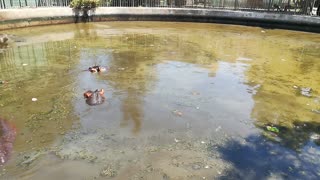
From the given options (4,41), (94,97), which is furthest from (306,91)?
(4,41)

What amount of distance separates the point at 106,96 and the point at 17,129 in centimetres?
249

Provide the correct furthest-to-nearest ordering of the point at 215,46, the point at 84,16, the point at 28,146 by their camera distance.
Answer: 1. the point at 84,16
2. the point at 215,46
3. the point at 28,146

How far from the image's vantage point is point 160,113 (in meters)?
7.77

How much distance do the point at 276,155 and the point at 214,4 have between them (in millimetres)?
17638

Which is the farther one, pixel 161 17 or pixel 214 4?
pixel 214 4

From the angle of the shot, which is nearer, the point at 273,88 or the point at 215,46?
the point at 273,88

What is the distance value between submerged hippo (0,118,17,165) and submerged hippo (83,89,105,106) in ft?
6.26

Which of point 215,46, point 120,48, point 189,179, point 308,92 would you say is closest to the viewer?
point 189,179

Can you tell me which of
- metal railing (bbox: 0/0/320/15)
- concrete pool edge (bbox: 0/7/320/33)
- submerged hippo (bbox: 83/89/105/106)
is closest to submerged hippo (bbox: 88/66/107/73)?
submerged hippo (bbox: 83/89/105/106)

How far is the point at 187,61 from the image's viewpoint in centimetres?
1230

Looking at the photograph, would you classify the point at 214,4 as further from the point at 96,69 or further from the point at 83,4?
the point at 96,69

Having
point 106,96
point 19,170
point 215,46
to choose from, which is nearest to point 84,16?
point 215,46

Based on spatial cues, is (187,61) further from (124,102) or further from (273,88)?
(124,102)

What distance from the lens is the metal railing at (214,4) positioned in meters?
19.5
